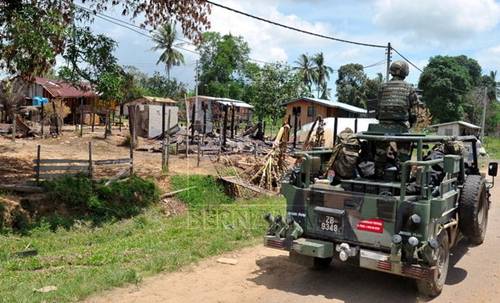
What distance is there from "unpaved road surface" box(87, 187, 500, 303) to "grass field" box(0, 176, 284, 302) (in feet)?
1.09

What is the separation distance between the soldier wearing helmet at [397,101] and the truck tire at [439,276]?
5.44ft

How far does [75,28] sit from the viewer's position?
1084 cm

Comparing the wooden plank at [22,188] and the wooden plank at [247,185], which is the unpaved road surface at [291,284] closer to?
the wooden plank at [22,188]

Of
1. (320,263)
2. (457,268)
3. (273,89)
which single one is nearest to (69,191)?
(320,263)

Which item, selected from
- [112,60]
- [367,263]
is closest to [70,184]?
[112,60]

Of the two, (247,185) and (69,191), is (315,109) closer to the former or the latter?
(247,185)

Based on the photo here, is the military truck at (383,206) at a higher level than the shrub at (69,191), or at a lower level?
higher

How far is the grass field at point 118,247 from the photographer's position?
19.0 ft

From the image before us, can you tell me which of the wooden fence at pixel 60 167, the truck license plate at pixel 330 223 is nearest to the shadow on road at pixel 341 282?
the truck license plate at pixel 330 223

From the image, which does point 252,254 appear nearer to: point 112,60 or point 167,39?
point 112,60

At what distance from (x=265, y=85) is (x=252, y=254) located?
124 ft

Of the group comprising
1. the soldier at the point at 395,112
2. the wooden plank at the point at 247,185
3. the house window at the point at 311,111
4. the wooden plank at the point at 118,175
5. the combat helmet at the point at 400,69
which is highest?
the house window at the point at 311,111

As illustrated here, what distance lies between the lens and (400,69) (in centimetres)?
671

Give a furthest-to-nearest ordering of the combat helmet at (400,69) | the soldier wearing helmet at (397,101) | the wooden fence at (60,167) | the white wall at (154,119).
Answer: the white wall at (154,119)
the wooden fence at (60,167)
the combat helmet at (400,69)
the soldier wearing helmet at (397,101)
